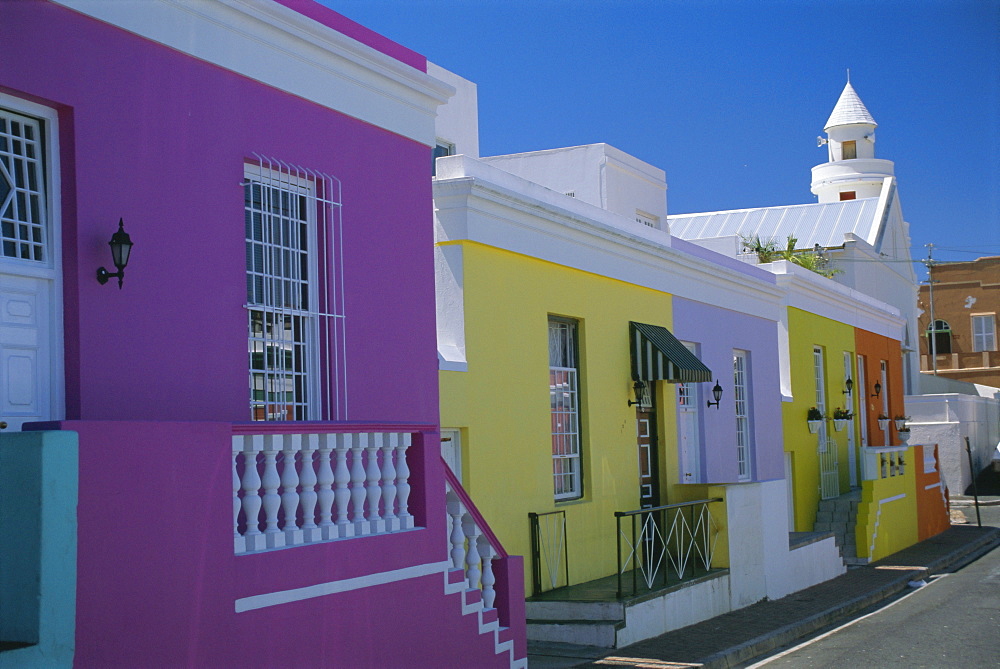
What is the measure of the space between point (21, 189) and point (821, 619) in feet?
36.7

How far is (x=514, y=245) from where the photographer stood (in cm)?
1191

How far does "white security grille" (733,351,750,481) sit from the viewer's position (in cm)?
1825

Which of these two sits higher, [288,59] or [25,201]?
[288,59]

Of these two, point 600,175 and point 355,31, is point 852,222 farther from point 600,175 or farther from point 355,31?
point 355,31

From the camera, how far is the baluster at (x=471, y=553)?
29.0 feet

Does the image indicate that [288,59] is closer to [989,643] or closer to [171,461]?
[171,461]

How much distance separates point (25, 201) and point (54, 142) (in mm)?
376

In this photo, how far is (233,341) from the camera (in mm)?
7477

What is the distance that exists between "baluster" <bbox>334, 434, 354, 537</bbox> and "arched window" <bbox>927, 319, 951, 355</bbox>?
163 ft

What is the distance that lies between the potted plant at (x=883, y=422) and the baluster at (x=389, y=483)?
21024mm

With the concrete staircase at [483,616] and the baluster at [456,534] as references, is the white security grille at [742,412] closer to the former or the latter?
the concrete staircase at [483,616]

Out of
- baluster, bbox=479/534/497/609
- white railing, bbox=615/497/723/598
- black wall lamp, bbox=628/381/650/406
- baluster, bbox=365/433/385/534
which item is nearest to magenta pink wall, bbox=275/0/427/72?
baluster, bbox=365/433/385/534

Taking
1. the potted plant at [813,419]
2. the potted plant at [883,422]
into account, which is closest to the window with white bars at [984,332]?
the potted plant at [883,422]

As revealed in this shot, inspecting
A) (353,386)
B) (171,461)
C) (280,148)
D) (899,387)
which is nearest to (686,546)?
(353,386)
